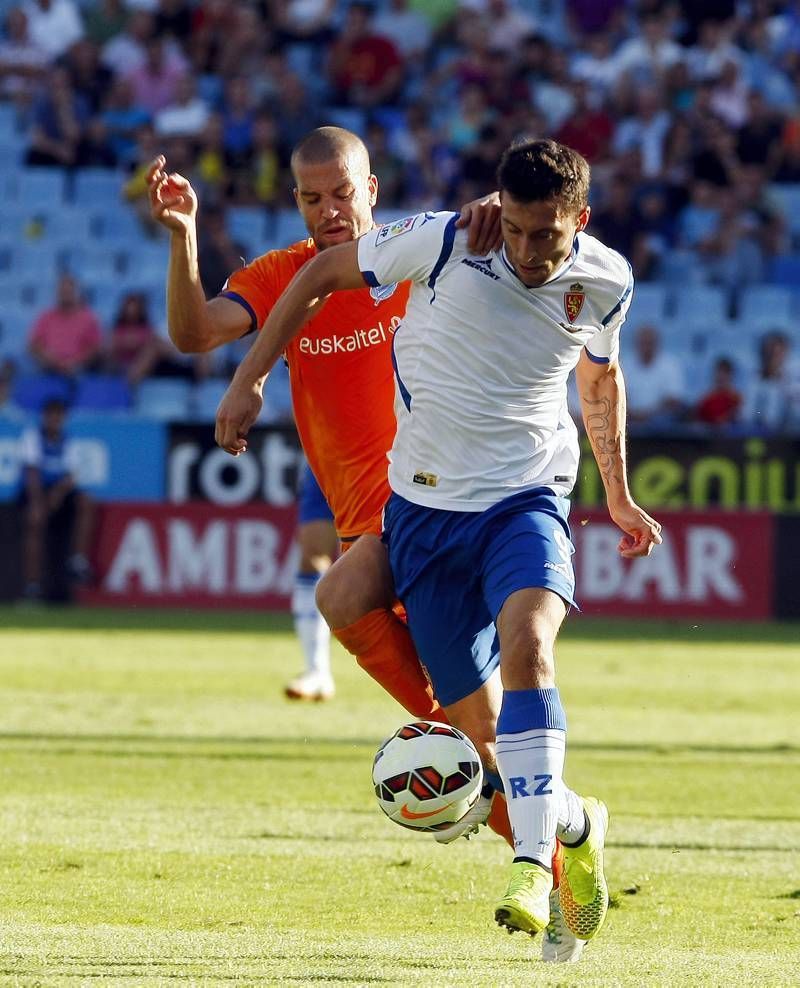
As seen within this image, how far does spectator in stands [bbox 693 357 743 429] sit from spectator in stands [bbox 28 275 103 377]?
6553mm

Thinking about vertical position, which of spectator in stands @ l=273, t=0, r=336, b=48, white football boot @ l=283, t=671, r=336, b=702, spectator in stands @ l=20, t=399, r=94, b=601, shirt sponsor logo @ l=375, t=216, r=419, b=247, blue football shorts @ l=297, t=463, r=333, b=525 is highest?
spectator in stands @ l=273, t=0, r=336, b=48

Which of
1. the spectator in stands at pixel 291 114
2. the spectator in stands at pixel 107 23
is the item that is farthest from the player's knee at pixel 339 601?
the spectator in stands at pixel 107 23

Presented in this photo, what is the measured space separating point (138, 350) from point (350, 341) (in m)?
14.3

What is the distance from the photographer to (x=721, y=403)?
19.4 meters

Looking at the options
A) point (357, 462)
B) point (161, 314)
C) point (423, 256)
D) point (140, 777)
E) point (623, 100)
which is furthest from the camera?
point (623, 100)

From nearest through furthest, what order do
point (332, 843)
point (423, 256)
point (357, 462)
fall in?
point (423, 256) → point (357, 462) → point (332, 843)

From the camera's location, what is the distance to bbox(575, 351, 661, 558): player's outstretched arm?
602 centimetres

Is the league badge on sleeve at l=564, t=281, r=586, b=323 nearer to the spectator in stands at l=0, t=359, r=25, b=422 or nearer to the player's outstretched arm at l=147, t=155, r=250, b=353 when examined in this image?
the player's outstretched arm at l=147, t=155, r=250, b=353

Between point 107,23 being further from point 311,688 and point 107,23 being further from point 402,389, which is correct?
point 402,389

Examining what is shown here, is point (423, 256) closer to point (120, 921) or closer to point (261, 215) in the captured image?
point (120, 921)

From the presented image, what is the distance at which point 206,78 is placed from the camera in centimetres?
2347

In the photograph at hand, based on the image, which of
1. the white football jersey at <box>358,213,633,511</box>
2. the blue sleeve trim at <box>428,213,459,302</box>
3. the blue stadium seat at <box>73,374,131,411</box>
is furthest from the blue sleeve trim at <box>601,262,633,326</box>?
the blue stadium seat at <box>73,374,131,411</box>

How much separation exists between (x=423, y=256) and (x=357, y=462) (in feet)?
3.68

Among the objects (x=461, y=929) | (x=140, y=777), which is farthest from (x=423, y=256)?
(x=140, y=777)
